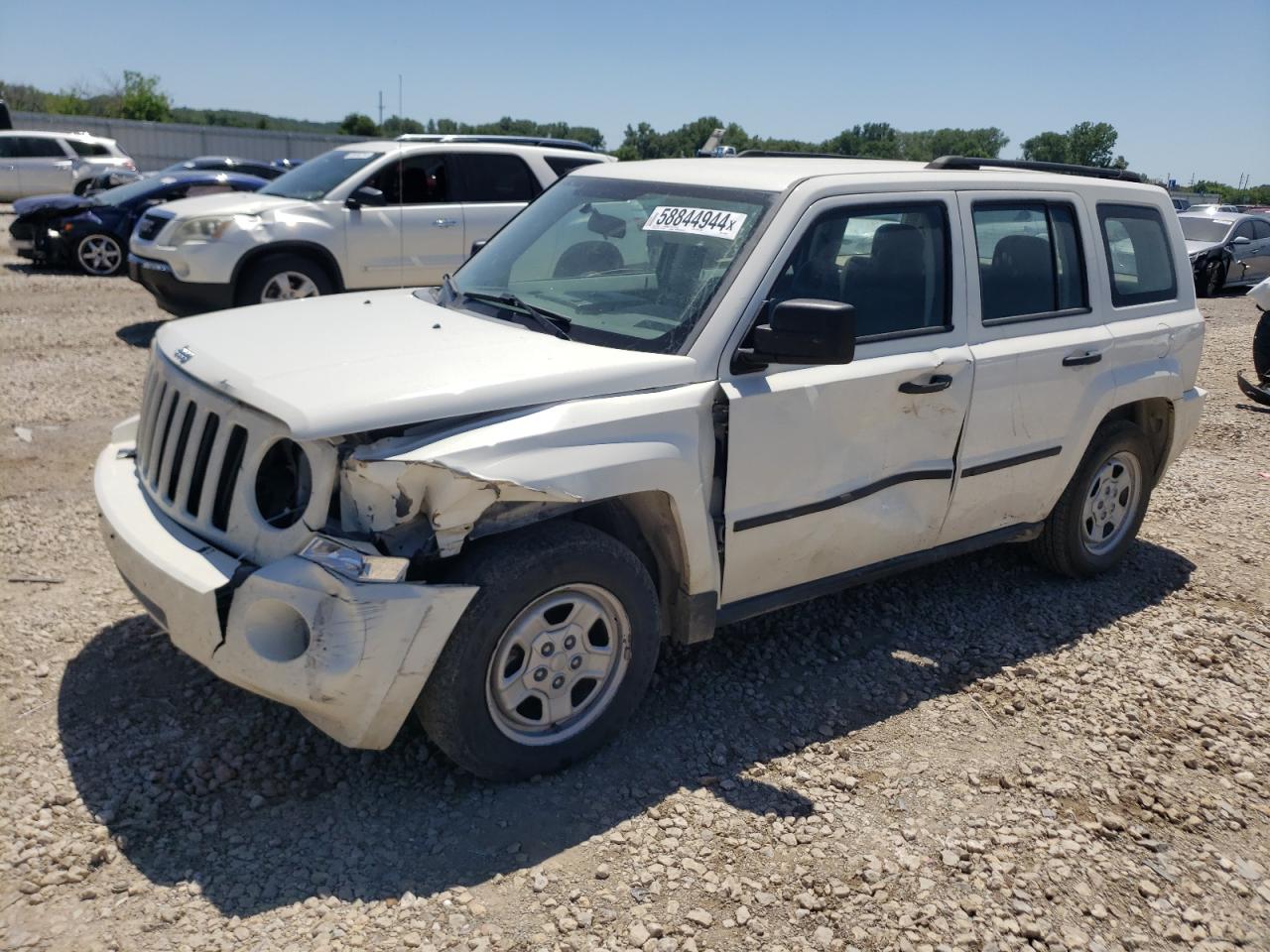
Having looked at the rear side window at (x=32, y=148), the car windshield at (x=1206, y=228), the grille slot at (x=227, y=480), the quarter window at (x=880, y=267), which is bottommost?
the grille slot at (x=227, y=480)

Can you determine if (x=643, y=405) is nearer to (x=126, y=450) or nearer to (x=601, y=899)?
(x=601, y=899)

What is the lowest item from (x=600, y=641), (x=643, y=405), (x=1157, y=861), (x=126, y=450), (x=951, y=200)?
(x=1157, y=861)

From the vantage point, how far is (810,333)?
3.46m

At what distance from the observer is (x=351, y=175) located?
10.2 meters

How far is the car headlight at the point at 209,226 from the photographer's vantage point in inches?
376

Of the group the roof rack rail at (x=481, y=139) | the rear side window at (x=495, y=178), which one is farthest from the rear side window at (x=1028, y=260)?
the roof rack rail at (x=481, y=139)

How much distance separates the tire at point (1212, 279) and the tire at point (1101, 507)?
50.2ft

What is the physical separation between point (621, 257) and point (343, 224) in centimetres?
647

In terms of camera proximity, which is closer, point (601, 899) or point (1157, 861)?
point (601, 899)

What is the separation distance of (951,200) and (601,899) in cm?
301

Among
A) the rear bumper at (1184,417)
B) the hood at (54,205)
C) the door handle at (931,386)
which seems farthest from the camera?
the hood at (54,205)

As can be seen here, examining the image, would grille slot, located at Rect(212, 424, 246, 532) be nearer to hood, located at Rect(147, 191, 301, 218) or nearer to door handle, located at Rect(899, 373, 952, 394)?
door handle, located at Rect(899, 373, 952, 394)

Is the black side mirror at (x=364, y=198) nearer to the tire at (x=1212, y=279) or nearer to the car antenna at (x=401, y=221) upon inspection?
the car antenna at (x=401, y=221)

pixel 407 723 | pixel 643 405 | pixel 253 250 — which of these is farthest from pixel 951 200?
pixel 253 250
